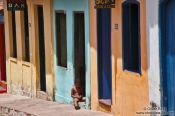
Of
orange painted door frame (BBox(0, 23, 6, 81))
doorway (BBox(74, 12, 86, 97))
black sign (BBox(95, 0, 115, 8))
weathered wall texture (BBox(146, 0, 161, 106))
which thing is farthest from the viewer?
orange painted door frame (BBox(0, 23, 6, 81))

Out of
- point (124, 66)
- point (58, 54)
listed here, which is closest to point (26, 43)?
point (58, 54)

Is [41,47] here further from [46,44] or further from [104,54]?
[104,54]

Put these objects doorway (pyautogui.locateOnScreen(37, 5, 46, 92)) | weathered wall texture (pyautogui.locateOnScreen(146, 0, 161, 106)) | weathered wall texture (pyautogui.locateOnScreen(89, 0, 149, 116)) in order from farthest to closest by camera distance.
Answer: doorway (pyautogui.locateOnScreen(37, 5, 46, 92)) → weathered wall texture (pyautogui.locateOnScreen(89, 0, 149, 116)) → weathered wall texture (pyautogui.locateOnScreen(146, 0, 161, 106))

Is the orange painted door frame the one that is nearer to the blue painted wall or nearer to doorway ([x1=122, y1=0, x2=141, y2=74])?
the blue painted wall

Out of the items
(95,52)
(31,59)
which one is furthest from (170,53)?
(31,59)

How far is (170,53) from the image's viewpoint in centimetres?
1077

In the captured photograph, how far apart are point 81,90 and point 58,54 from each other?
5.90ft

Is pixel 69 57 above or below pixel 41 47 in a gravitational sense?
below

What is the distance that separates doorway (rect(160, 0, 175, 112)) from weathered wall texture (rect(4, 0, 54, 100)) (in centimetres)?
628

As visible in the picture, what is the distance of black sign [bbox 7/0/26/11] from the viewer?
57.7ft

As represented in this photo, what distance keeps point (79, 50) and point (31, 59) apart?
3091 millimetres

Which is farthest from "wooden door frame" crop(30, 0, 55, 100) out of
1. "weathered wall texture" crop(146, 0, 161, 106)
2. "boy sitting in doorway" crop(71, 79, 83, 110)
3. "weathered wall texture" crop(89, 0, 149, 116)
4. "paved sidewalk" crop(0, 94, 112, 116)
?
"weathered wall texture" crop(146, 0, 161, 106)

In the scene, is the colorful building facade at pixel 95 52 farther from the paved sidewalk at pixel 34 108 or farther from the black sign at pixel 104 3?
the paved sidewalk at pixel 34 108

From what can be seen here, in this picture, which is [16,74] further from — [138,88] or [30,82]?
[138,88]
